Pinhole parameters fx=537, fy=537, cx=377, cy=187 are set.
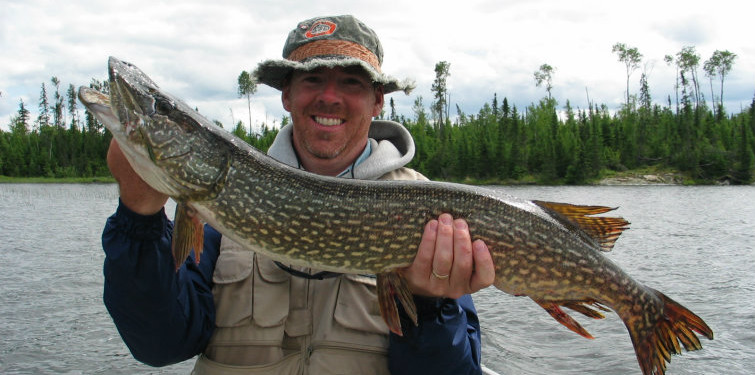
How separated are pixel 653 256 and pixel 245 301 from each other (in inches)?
486

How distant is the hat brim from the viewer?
262 cm

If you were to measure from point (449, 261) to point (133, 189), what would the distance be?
1.22 meters

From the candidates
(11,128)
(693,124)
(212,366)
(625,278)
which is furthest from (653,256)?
(11,128)

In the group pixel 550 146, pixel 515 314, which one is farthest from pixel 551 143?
pixel 515 314

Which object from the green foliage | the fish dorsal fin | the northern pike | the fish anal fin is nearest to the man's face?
the northern pike

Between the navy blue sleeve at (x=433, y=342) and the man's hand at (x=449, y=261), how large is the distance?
9 centimetres

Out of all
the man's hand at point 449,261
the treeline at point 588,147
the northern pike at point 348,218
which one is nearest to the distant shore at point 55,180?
the treeline at point 588,147

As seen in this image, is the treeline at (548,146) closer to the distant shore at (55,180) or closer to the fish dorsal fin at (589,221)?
the distant shore at (55,180)

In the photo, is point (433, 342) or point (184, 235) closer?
point (184, 235)

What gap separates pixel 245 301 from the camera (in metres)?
2.44

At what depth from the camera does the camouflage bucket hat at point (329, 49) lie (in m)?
2.68

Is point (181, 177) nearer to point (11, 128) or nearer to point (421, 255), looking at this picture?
point (421, 255)

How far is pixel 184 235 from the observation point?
2.03m

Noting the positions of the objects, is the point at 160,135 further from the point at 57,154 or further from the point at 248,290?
the point at 57,154
